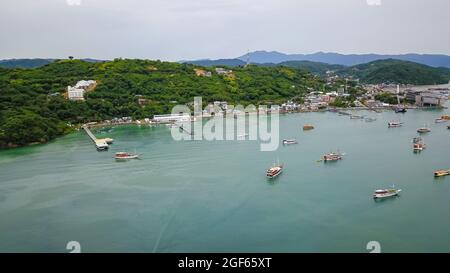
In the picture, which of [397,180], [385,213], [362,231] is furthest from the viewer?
[397,180]

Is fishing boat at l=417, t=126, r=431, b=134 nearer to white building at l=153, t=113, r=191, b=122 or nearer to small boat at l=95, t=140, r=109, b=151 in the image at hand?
white building at l=153, t=113, r=191, b=122

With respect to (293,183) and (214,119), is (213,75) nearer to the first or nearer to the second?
(214,119)

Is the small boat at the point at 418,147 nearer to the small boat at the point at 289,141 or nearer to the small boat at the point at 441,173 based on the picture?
the small boat at the point at 441,173

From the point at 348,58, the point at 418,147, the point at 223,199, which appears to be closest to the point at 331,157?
the point at 418,147

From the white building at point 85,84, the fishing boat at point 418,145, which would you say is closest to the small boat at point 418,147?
the fishing boat at point 418,145

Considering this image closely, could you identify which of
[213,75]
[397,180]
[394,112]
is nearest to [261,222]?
[397,180]

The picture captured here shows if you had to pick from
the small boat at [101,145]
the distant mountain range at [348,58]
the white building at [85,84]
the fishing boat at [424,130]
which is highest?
the distant mountain range at [348,58]
